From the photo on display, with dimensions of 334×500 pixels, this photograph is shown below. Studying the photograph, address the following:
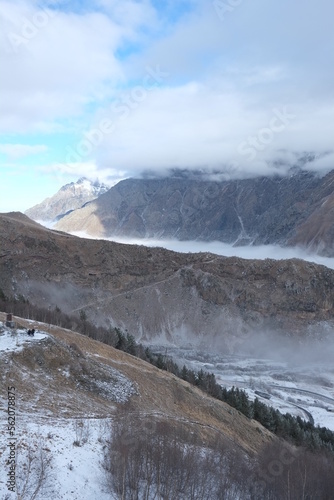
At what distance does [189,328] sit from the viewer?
12900 centimetres

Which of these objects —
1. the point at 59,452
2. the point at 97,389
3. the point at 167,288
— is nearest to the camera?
the point at 59,452

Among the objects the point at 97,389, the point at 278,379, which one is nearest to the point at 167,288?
the point at 278,379

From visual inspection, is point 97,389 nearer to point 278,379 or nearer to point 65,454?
point 65,454

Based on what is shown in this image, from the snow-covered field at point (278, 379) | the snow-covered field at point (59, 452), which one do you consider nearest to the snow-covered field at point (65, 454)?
the snow-covered field at point (59, 452)

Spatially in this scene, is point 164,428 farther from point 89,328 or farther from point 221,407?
point 89,328

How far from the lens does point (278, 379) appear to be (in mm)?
110750

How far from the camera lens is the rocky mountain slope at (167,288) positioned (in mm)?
123750

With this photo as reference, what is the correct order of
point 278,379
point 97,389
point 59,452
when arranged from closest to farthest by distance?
point 59,452 → point 97,389 → point 278,379

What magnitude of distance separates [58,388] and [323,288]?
117239mm

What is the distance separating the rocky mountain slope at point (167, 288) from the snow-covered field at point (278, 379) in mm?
7920

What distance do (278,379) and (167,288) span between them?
41.0 metres

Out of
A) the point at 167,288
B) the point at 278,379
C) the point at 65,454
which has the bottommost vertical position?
the point at 278,379

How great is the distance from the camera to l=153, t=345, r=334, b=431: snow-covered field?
90.4 meters

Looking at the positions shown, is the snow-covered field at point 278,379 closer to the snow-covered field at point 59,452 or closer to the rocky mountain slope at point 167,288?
the rocky mountain slope at point 167,288
